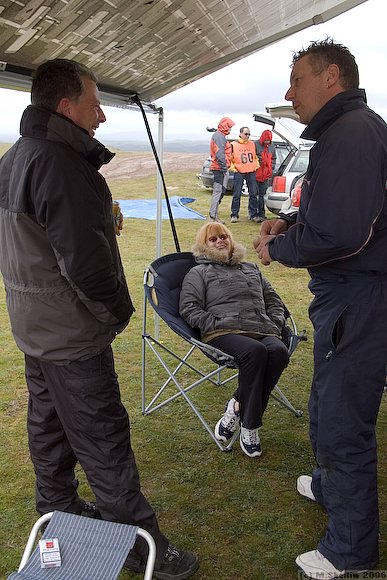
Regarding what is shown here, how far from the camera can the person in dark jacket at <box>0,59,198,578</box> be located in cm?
176

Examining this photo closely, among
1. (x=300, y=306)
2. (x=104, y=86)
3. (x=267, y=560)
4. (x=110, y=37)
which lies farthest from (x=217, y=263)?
(x=300, y=306)

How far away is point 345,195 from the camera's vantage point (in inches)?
69.4

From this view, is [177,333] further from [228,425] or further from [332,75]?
[332,75]

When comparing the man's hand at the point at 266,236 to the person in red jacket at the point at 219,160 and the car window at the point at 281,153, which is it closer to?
the person in red jacket at the point at 219,160

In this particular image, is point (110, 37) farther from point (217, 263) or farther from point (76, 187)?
point (217, 263)

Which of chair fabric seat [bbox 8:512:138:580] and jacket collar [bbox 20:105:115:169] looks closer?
chair fabric seat [bbox 8:512:138:580]

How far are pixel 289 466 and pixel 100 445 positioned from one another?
1232 millimetres

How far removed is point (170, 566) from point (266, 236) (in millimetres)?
1198

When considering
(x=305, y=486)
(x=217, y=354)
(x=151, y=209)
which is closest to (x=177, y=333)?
(x=217, y=354)

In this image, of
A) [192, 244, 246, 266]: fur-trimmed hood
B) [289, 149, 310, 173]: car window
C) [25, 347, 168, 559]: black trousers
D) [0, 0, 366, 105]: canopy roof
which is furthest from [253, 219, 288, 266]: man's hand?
[289, 149, 310, 173]: car window

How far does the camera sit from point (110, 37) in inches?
97.3

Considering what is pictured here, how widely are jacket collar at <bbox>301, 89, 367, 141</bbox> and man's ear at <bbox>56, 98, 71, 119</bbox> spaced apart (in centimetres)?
77

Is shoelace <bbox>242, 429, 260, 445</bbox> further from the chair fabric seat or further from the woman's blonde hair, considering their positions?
the chair fabric seat

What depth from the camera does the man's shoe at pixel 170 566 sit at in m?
2.09
